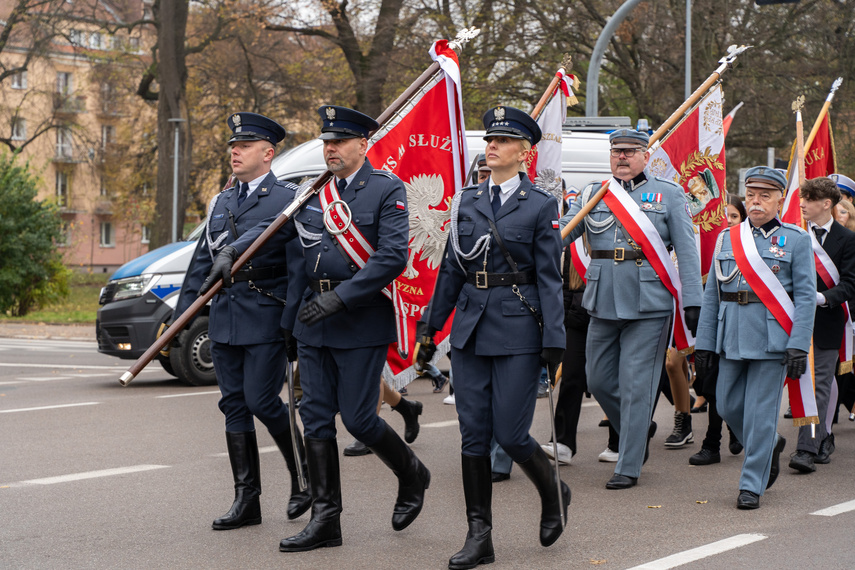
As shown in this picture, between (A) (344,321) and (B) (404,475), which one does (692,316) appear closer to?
(B) (404,475)

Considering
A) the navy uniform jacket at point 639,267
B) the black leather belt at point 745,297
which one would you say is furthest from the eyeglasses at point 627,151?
the black leather belt at point 745,297

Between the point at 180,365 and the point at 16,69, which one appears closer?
the point at 180,365

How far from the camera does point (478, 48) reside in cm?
2338

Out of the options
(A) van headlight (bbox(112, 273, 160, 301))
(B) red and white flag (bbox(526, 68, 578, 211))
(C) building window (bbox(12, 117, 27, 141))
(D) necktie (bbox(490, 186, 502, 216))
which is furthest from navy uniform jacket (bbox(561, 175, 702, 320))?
(C) building window (bbox(12, 117, 27, 141))

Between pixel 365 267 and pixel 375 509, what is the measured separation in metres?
1.63

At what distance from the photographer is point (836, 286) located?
25.6 ft

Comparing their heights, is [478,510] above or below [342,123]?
below

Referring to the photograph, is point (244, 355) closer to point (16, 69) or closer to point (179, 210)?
point (179, 210)

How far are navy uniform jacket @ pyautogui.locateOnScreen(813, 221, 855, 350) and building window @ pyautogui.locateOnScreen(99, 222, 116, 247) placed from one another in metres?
63.3

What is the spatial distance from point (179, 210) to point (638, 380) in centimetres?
1854

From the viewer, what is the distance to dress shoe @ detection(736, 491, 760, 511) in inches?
244

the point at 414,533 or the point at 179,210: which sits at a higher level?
the point at 179,210

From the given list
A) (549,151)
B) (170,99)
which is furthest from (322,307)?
(170,99)

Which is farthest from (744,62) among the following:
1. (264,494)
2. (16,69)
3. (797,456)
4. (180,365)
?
(16,69)
